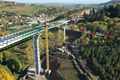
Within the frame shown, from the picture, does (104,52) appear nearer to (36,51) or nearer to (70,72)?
(70,72)

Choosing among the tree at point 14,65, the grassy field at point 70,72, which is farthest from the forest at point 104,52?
the tree at point 14,65

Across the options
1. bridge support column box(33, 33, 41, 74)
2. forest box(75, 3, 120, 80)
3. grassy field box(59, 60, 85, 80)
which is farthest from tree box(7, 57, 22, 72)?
forest box(75, 3, 120, 80)

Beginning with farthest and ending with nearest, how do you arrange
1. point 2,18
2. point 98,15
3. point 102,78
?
1. point 2,18
2. point 98,15
3. point 102,78

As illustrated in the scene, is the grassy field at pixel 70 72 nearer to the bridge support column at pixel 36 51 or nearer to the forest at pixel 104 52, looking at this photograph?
the forest at pixel 104 52

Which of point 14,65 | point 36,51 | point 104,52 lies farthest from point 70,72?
point 14,65

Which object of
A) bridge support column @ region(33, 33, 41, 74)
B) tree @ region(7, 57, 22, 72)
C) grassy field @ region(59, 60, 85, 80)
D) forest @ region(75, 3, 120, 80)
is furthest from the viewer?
tree @ region(7, 57, 22, 72)

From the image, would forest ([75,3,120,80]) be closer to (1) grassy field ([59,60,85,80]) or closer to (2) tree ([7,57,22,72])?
(1) grassy field ([59,60,85,80])

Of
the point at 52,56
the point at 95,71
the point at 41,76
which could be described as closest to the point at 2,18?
the point at 52,56

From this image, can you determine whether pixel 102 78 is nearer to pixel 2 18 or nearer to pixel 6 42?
pixel 6 42
